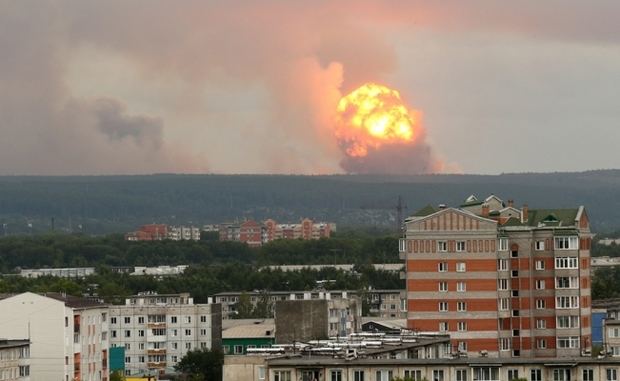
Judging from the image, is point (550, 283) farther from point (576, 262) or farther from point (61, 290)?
point (61, 290)

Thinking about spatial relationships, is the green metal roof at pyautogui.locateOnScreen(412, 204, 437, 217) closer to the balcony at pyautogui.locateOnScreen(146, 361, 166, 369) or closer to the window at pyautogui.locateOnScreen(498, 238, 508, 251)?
the window at pyautogui.locateOnScreen(498, 238, 508, 251)

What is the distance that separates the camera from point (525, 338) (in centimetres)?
11444

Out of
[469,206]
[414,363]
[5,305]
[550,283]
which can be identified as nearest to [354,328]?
[469,206]

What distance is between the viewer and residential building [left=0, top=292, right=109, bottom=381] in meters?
104

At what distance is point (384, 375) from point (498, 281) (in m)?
31.7

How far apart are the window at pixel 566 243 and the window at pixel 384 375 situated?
33.0 meters

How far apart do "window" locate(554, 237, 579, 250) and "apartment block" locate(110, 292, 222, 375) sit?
122ft

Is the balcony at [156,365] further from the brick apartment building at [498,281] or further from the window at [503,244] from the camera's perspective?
the window at [503,244]

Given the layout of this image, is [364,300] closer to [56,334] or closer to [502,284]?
[502,284]

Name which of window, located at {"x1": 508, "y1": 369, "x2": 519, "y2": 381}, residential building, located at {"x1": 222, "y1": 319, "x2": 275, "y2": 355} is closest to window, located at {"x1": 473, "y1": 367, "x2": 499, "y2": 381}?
window, located at {"x1": 508, "y1": 369, "x2": 519, "y2": 381}

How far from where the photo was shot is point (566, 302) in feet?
375

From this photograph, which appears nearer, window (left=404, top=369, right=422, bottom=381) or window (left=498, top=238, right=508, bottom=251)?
window (left=404, top=369, right=422, bottom=381)

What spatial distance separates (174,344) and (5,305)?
4082 cm

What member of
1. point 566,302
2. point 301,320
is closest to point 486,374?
point 566,302
